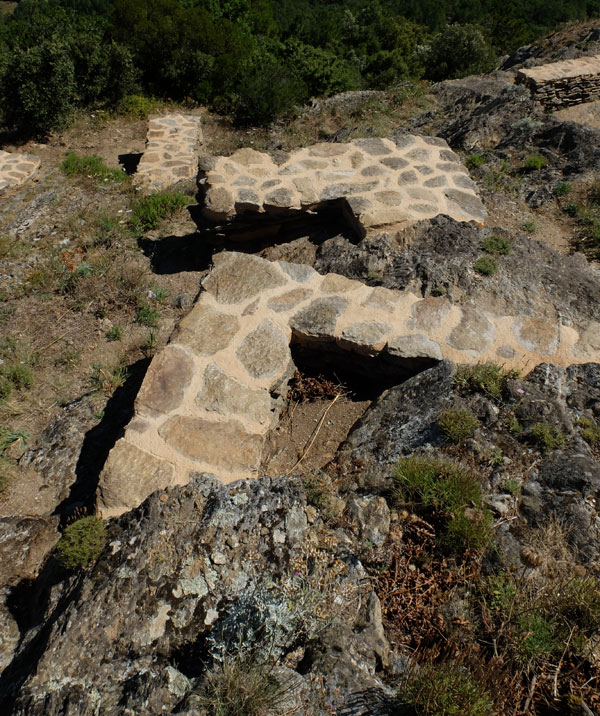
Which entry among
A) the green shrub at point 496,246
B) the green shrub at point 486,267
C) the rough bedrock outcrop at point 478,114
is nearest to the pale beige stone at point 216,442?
the green shrub at point 486,267

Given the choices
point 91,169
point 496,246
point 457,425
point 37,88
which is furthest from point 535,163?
point 37,88

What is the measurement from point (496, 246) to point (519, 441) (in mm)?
2582

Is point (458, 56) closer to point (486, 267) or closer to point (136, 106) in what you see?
point (136, 106)

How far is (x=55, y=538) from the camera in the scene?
3.58 m

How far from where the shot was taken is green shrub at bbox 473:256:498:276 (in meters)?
4.77

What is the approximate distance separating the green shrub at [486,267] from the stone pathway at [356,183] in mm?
1037

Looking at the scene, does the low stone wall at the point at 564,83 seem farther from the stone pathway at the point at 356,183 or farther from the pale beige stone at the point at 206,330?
the pale beige stone at the point at 206,330

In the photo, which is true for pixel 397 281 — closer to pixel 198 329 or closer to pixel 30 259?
pixel 198 329

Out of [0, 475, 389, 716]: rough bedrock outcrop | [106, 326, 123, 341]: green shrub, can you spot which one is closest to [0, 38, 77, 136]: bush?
[106, 326, 123, 341]: green shrub

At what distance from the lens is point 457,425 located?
3.32 meters

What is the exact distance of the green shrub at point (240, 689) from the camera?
6.77 feet

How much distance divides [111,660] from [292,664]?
0.95 m

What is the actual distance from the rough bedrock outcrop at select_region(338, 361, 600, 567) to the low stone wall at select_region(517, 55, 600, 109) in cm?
961

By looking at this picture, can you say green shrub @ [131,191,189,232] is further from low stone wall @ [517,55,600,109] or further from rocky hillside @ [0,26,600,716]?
low stone wall @ [517,55,600,109]
